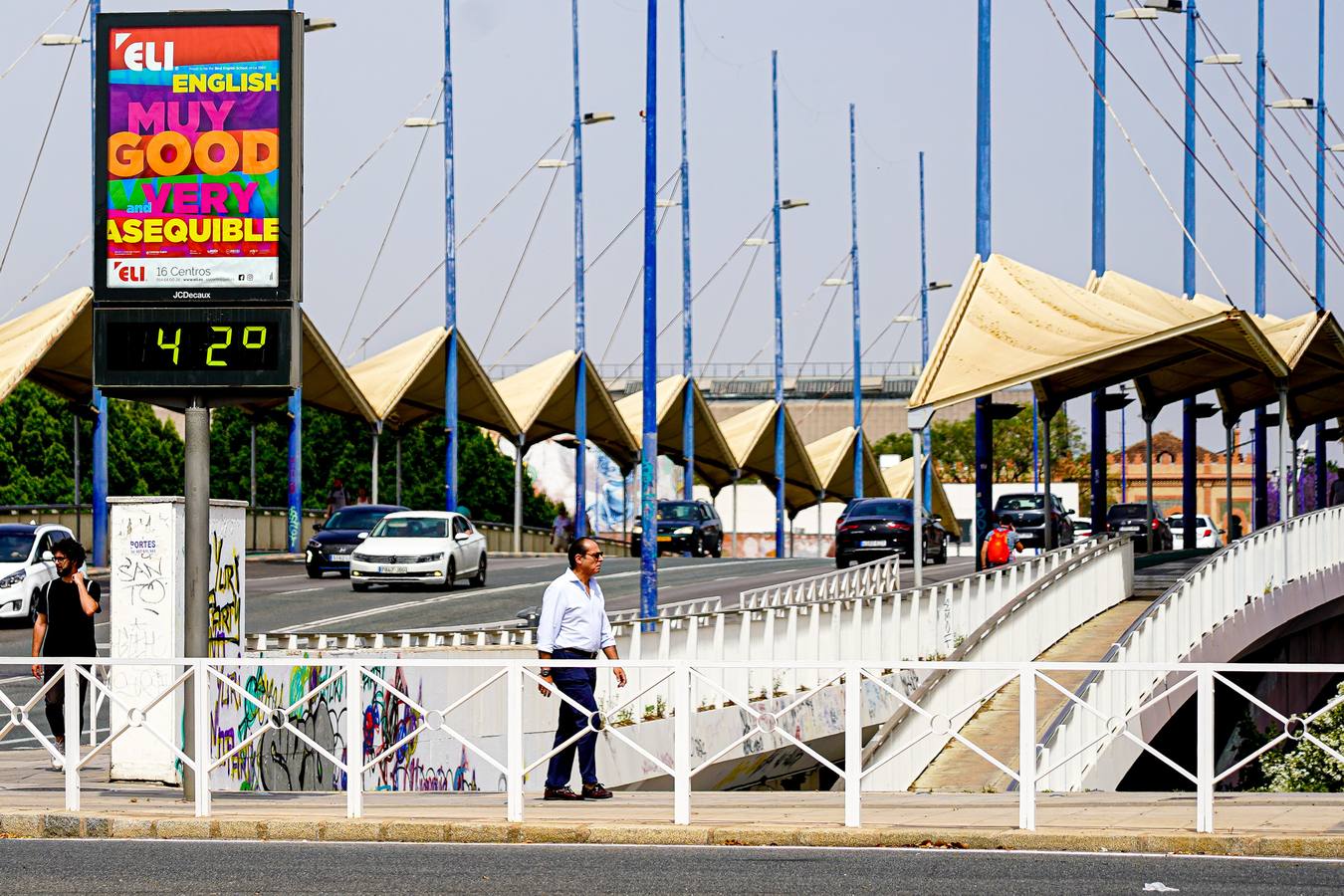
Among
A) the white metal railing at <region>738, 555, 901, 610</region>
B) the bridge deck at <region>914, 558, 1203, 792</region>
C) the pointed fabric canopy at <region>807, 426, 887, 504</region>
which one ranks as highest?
the pointed fabric canopy at <region>807, 426, 887, 504</region>

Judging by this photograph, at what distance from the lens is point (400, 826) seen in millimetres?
12094

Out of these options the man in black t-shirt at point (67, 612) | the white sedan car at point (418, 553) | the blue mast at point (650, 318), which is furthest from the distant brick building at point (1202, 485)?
the man in black t-shirt at point (67, 612)

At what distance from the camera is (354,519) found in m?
43.1

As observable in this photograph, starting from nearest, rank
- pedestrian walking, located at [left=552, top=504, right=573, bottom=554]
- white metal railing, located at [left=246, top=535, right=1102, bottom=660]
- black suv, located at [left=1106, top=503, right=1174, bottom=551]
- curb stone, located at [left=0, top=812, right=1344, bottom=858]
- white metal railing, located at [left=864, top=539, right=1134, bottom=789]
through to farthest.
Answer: curb stone, located at [left=0, top=812, right=1344, bottom=858]
white metal railing, located at [left=864, top=539, right=1134, bottom=789]
white metal railing, located at [left=246, top=535, right=1102, bottom=660]
pedestrian walking, located at [left=552, top=504, right=573, bottom=554]
black suv, located at [left=1106, top=503, right=1174, bottom=551]

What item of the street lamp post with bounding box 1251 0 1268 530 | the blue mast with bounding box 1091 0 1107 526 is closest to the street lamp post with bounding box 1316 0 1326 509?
the street lamp post with bounding box 1251 0 1268 530

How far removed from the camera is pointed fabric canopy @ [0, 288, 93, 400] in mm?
40781

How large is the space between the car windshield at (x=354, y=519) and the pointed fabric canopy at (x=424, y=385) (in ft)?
31.8

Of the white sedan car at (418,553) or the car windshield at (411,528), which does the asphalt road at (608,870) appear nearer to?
the white sedan car at (418,553)

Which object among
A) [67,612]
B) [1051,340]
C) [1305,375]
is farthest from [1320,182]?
[67,612]

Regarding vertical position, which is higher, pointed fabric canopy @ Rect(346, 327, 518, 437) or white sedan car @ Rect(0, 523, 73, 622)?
pointed fabric canopy @ Rect(346, 327, 518, 437)

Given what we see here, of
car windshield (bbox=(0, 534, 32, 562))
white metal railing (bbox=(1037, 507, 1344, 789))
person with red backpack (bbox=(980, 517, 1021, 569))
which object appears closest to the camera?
white metal railing (bbox=(1037, 507, 1344, 789))

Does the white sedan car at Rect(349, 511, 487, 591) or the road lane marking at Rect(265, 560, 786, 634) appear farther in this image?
the white sedan car at Rect(349, 511, 487, 591)

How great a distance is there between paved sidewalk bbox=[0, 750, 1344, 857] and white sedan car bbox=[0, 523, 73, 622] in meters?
16.3

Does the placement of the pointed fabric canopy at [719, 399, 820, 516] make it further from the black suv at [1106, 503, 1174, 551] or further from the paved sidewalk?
the paved sidewalk
